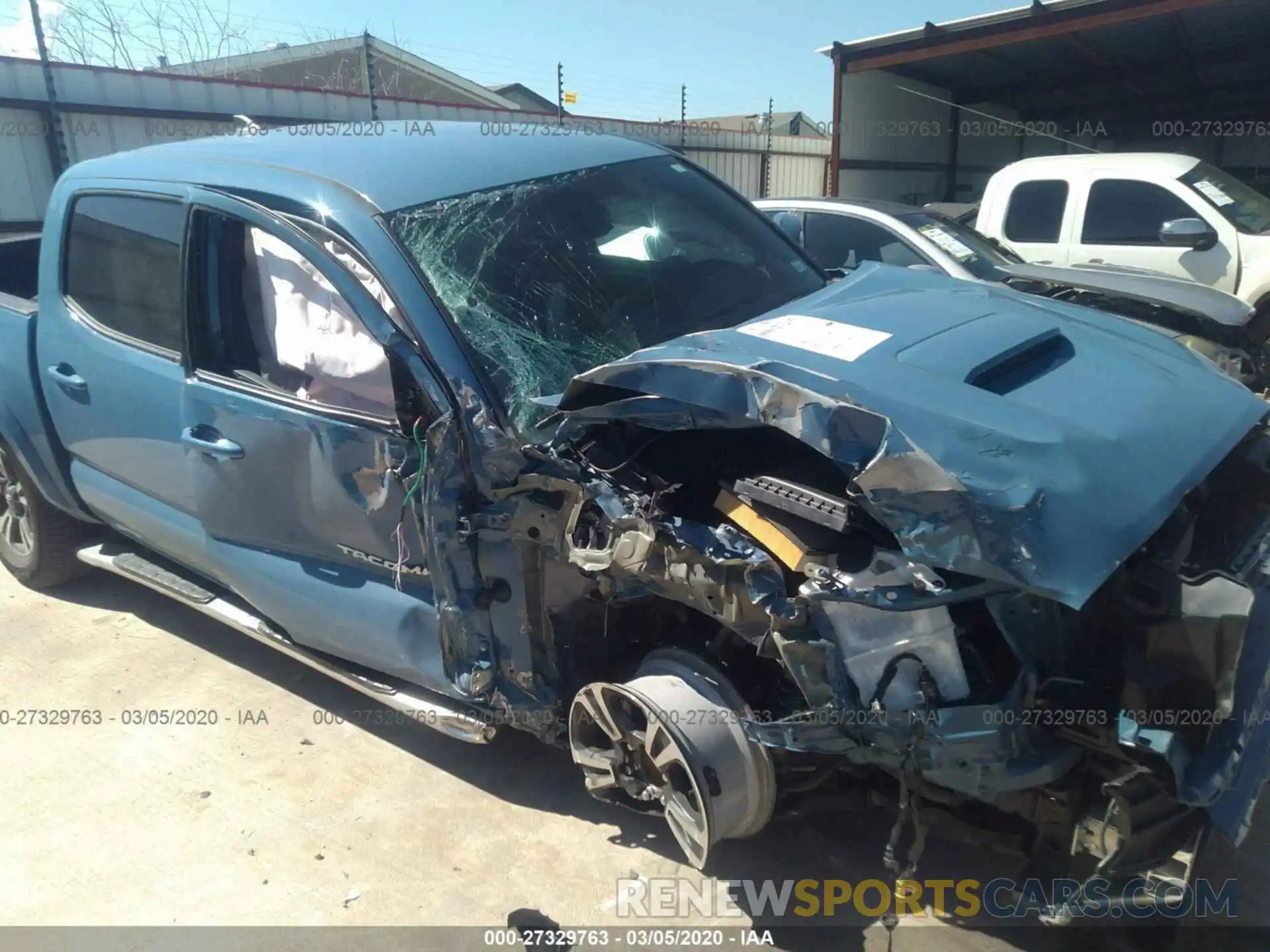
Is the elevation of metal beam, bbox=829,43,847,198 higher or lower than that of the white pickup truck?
higher

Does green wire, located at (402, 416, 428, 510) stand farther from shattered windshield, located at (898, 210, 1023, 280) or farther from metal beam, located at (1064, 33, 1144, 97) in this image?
metal beam, located at (1064, 33, 1144, 97)

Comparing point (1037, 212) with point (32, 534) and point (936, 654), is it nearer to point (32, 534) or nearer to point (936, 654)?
point (936, 654)

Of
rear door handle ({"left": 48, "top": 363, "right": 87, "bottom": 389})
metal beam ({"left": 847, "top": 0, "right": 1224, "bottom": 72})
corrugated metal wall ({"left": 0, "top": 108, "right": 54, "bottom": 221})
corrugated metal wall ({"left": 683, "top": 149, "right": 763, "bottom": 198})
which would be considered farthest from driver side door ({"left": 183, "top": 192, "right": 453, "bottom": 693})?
corrugated metal wall ({"left": 683, "top": 149, "right": 763, "bottom": 198})

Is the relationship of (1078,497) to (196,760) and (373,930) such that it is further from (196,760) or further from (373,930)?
(196,760)

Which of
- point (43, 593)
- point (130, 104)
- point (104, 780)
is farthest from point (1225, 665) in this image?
point (130, 104)

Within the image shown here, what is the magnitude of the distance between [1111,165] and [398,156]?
658 centimetres

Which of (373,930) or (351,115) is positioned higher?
(351,115)

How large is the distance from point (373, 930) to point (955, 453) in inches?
75.0

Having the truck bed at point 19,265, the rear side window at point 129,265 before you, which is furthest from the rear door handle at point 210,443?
the truck bed at point 19,265

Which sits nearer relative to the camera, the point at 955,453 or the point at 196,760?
the point at 955,453

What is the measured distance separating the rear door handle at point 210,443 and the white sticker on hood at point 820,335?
5.32 feet

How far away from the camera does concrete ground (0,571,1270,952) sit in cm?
256

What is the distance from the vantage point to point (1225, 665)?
6.19 feet

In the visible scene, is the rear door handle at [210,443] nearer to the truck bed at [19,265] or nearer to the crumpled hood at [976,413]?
the crumpled hood at [976,413]
